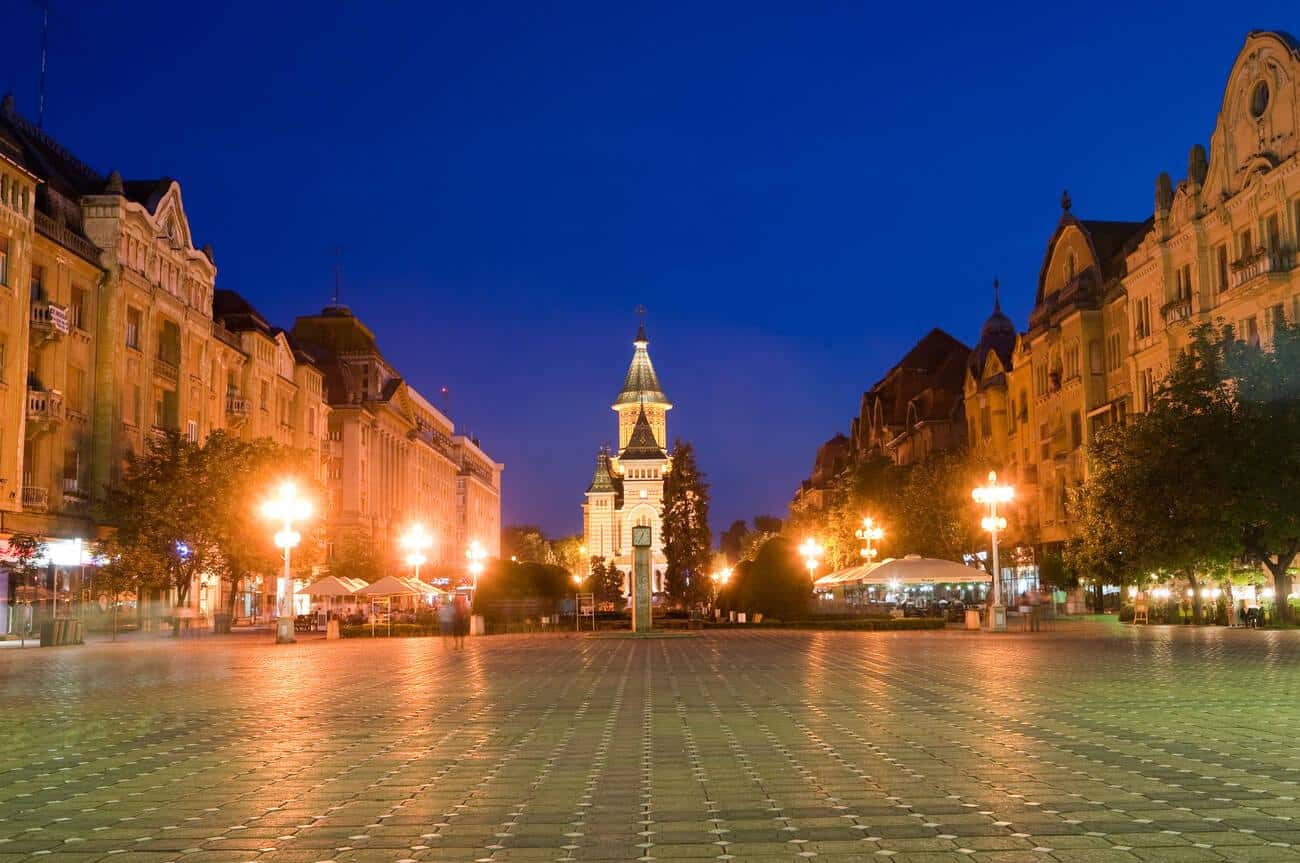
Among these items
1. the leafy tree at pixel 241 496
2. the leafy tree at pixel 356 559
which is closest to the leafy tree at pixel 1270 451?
the leafy tree at pixel 241 496

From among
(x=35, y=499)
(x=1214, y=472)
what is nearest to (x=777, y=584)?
(x=1214, y=472)

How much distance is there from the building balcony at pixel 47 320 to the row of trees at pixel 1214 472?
3982 cm

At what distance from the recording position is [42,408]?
49594mm

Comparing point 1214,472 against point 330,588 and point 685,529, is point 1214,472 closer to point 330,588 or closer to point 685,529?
point 330,588

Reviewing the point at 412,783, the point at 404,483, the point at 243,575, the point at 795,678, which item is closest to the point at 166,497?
the point at 243,575

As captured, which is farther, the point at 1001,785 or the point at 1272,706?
the point at 1272,706

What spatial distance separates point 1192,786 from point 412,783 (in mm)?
6423

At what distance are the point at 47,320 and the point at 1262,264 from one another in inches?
1827

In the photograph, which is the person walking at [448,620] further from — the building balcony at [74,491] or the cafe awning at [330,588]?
the building balcony at [74,491]

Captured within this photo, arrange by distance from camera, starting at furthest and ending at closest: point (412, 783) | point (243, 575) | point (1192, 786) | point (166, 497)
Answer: point (243, 575)
point (166, 497)
point (412, 783)
point (1192, 786)

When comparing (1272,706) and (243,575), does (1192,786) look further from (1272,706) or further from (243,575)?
(243,575)

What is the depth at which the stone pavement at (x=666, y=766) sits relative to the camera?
28.0ft

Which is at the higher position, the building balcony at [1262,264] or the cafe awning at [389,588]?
the building balcony at [1262,264]

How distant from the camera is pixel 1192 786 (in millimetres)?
10453
